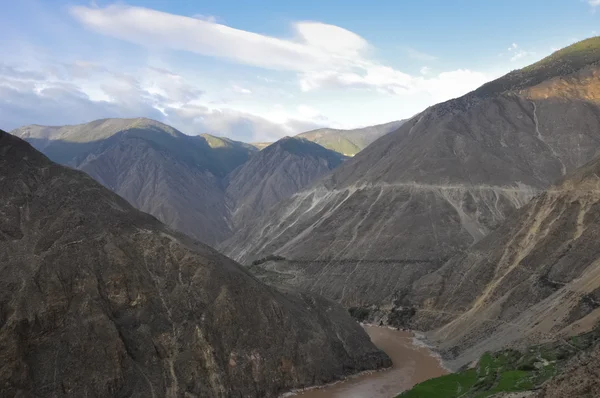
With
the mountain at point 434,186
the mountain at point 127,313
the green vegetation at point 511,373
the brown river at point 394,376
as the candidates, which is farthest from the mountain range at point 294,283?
the brown river at point 394,376

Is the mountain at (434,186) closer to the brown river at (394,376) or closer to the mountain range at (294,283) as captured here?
the mountain range at (294,283)

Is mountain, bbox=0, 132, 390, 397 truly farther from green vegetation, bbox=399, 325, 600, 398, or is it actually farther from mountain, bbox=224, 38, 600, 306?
mountain, bbox=224, 38, 600, 306

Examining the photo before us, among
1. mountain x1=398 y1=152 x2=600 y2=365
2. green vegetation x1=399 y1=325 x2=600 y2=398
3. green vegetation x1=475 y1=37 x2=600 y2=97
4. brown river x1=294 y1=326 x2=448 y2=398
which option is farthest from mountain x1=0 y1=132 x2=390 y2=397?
green vegetation x1=475 y1=37 x2=600 y2=97

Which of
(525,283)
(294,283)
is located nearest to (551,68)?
(294,283)

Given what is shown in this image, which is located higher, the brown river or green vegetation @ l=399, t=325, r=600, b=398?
green vegetation @ l=399, t=325, r=600, b=398

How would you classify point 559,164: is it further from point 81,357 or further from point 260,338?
point 81,357

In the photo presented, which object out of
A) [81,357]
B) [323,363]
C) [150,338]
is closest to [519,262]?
[323,363]
